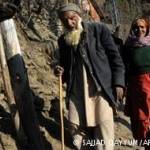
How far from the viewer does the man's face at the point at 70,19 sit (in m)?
5.57

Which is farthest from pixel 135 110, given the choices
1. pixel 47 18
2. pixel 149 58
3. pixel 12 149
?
pixel 47 18

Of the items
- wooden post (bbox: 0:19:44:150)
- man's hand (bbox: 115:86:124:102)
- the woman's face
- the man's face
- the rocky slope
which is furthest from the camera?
the rocky slope

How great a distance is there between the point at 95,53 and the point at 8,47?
1439 millimetres

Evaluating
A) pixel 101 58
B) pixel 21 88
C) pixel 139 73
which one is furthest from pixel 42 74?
pixel 101 58

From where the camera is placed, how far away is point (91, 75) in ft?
18.5

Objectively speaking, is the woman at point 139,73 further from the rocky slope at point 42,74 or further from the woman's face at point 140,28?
the rocky slope at point 42,74

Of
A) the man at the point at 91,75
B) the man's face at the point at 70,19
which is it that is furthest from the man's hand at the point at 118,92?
the man's face at the point at 70,19

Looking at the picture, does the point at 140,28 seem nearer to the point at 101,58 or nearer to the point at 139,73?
the point at 139,73

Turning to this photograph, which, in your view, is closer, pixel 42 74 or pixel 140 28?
pixel 140 28

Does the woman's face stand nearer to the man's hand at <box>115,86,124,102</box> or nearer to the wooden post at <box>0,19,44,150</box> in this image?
the man's hand at <box>115,86,124,102</box>

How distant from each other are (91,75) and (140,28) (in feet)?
2.74

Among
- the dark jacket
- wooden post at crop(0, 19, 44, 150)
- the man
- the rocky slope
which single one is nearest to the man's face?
the man

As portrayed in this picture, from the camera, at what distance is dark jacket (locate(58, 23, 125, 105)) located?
18.5ft

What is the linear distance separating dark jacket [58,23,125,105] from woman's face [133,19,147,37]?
43 cm
